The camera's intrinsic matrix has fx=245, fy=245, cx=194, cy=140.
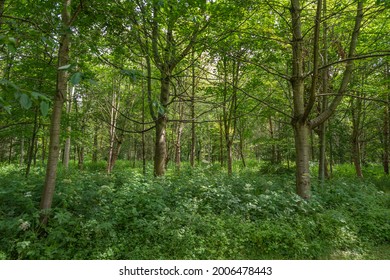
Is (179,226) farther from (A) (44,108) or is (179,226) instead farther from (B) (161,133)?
(A) (44,108)

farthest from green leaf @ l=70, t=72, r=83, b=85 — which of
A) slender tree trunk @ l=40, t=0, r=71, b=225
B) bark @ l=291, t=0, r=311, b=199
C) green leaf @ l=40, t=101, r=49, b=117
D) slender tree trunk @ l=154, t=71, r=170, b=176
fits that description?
bark @ l=291, t=0, r=311, b=199

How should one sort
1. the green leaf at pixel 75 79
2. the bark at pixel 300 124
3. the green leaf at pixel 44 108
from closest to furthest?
1. the green leaf at pixel 44 108
2. the green leaf at pixel 75 79
3. the bark at pixel 300 124

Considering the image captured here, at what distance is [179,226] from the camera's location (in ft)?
14.4

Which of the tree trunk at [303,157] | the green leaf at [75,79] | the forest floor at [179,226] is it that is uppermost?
the green leaf at [75,79]

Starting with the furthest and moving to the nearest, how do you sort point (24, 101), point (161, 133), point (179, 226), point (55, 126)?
point (161, 133)
point (179, 226)
point (55, 126)
point (24, 101)

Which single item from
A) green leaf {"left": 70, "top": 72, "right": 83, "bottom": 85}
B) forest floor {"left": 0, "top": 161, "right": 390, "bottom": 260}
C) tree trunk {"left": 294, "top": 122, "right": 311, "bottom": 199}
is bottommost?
forest floor {"left": 0, "top": 161, "right": 390, "bottom": 260}

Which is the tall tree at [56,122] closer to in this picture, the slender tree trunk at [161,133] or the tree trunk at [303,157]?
the slender tree trunk at [161,133]

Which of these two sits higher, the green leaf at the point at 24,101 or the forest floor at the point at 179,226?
the green leaf at the point at 24,101

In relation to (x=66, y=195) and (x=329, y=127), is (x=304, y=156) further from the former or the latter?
(x=329, y=127)

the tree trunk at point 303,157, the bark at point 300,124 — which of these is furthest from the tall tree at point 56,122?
the tree trunk at point 303,157

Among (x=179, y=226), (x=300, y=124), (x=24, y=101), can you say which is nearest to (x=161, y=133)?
(x=179, y=226)

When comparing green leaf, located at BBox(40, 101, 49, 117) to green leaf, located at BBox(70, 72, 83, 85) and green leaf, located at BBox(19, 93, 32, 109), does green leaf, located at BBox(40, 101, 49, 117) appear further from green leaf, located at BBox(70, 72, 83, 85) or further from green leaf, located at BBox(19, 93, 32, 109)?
green leaf, located at BBox(70, 72, 83, 85)

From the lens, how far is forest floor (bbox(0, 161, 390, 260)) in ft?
12.5

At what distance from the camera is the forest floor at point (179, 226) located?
149 inches
